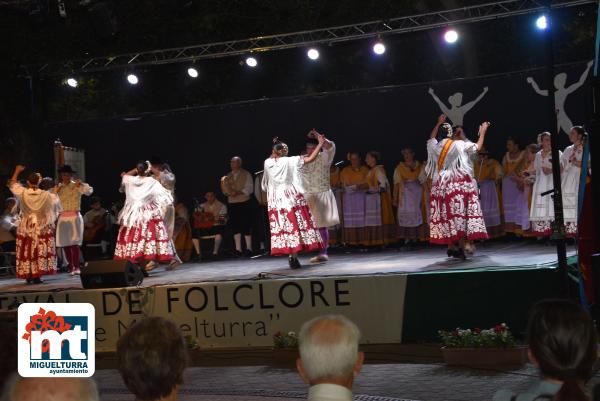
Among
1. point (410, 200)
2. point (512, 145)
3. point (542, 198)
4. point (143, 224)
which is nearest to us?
point (143, 224)

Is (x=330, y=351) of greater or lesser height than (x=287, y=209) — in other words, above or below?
below

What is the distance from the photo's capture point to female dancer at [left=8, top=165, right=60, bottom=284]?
→ 42.2 ft

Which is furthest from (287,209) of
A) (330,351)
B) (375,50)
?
(330,351)

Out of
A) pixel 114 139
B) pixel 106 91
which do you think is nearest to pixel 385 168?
pixel 114 139

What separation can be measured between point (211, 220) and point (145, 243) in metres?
3.42

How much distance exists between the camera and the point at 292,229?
1177 centimetres

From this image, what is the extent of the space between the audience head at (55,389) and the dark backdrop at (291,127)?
12.0 meters

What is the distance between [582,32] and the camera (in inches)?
718

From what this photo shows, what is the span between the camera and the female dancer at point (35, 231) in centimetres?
1288

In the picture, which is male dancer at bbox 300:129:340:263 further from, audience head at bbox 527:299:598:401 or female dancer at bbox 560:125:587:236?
audience head at bbox 527:299:598:401

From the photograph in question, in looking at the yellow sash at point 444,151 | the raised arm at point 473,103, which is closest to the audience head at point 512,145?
the raised arm at point 473,103

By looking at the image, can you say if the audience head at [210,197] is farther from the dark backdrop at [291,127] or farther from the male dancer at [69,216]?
the male dancer at [69,216]

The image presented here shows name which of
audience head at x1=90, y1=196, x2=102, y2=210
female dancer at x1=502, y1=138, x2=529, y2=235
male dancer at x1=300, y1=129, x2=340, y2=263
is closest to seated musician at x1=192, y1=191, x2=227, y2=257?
audience head at x1=90, y1=196, x2=102, y2=210

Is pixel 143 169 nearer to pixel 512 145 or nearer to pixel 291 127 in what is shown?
pixel 291 127
